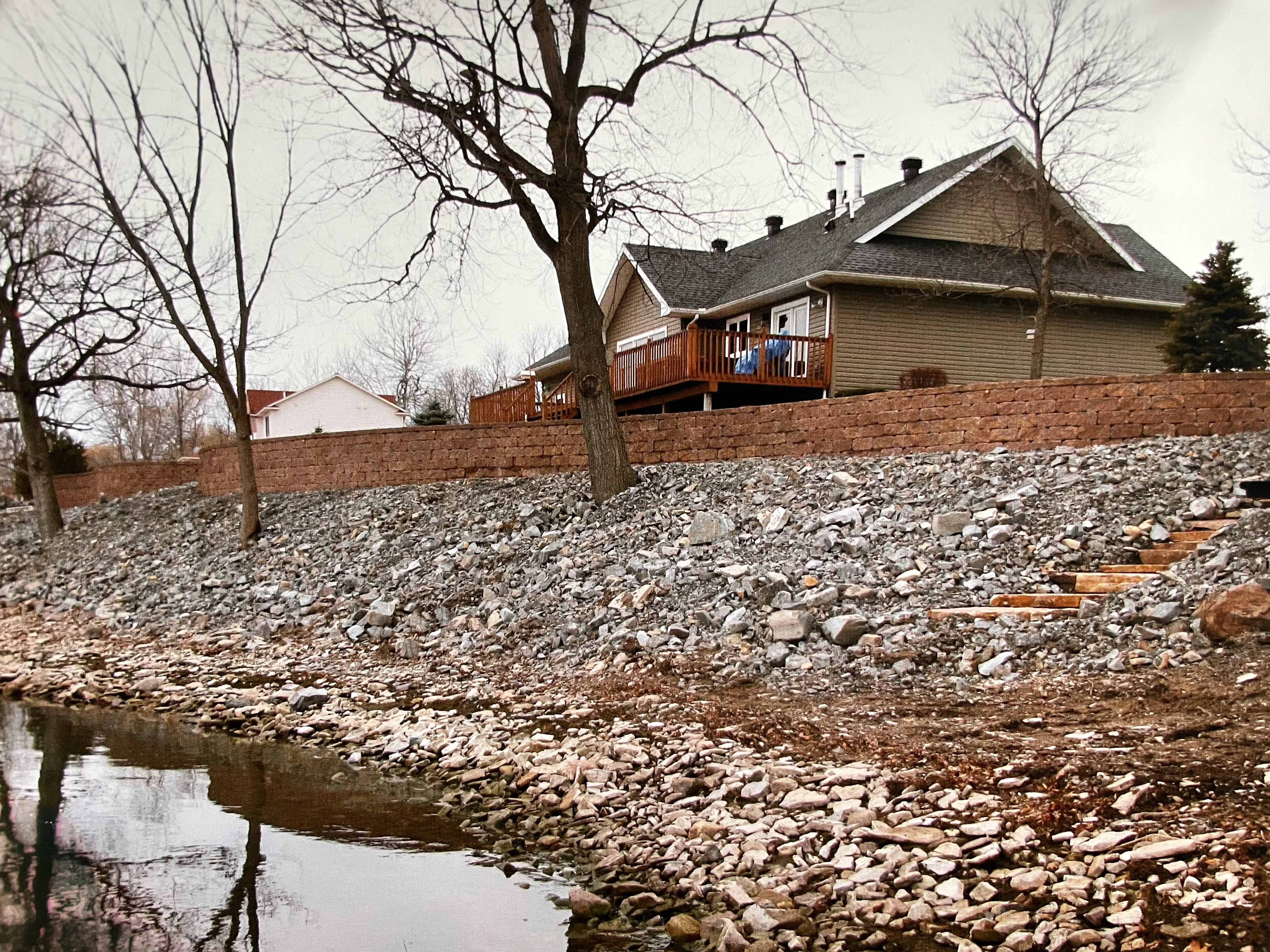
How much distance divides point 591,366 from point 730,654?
21.9ft

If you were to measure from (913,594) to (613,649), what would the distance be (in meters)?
3.06

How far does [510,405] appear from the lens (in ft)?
82.0

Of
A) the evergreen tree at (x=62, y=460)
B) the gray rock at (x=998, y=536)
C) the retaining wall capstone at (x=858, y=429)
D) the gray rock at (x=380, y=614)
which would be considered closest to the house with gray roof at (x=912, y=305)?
the retaining wall capstone at (x=858, y=429)

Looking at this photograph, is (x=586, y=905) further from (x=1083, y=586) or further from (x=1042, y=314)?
(x=1042, y=314)

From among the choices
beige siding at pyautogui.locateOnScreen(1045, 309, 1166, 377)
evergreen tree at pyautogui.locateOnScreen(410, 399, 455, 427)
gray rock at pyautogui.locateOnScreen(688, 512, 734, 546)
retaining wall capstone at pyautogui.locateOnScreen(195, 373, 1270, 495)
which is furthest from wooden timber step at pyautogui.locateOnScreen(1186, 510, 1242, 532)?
evergreen tree at pyautogui.locateOnScreen(410, 399, 455, 427)

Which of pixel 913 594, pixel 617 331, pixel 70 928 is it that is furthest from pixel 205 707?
pixel 617 331

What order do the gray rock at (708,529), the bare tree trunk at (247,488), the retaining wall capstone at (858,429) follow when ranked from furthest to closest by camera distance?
1. the bare tree trunk at (247,488)
2. the retaining wall capstone at (858,429)
3. the gray rock at (708,529)

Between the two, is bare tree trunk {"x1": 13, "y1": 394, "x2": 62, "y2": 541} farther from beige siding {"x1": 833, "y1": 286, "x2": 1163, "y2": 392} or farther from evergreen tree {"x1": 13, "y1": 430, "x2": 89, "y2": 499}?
beige siding {"x1": 833, "y1": 286, "x2": 1163, "y2": 392}

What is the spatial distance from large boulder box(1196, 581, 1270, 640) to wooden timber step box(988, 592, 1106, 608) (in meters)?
1.35

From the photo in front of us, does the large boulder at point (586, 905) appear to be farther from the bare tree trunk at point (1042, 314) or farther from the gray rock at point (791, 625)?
the bare tree trunk at point (1042, 314)

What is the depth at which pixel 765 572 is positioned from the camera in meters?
11.0

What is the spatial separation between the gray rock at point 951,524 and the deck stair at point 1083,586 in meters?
1.47

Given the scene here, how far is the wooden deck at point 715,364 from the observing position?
69.3ft

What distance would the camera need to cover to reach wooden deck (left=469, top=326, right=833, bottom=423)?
21.1m
